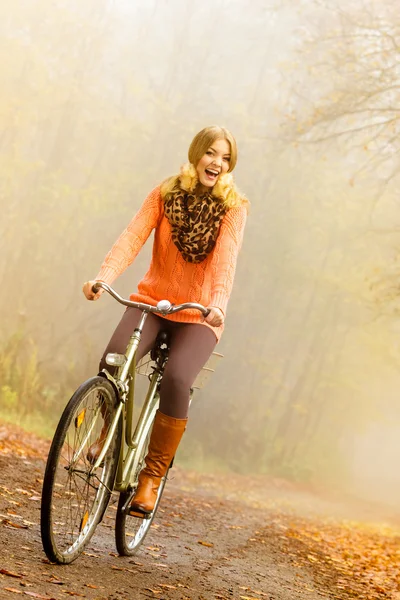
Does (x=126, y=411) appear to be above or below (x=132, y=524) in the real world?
above

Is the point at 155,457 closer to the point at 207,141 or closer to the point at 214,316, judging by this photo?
the point at 214,316

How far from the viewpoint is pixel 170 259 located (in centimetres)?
471

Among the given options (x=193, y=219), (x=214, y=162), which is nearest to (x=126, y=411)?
(x=193, y=219)

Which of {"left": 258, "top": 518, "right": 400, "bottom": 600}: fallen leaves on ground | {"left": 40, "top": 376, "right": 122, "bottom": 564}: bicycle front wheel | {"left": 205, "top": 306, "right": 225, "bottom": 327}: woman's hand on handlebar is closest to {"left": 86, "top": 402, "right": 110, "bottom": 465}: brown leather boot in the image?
{"left": 40, "top": 376, "right": 122, "bottom": 564}: bicycle front wheel

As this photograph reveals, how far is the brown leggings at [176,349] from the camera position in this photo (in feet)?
14.5

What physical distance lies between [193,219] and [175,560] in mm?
2252

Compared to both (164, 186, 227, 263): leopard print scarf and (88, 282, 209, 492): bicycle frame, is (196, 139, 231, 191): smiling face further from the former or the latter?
(88, 282, 209, 492): bicycle frame

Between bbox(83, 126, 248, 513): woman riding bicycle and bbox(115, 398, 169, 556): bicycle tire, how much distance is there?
3.0 inches

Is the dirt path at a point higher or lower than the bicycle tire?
lower

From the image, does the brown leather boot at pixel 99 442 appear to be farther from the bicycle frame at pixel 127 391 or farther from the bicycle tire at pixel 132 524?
the bicycle tire at pixel 132 524

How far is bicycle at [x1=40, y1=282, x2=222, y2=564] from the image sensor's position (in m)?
3.64

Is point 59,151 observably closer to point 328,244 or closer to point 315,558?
point 328,244

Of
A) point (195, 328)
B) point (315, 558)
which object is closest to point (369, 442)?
point (315, 558)

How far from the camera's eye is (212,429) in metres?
24.2
